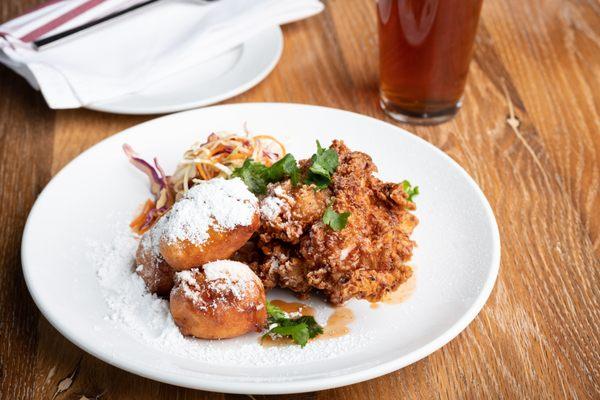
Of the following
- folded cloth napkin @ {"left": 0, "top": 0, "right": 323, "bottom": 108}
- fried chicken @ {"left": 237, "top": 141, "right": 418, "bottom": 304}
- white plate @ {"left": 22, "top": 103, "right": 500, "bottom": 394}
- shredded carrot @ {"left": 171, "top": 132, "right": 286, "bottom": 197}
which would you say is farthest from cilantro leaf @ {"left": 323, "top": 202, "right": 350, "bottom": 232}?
folded cloth napkin @ {"left": 0, "top": 0, "right": 323, "bottom": 108}

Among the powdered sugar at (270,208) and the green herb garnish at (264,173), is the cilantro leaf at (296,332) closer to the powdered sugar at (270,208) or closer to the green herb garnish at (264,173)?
the powdered sugar at (270,208)

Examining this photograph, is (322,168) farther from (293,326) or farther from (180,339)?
(180,339)

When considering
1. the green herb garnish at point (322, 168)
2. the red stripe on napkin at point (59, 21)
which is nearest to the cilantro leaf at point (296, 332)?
the green herb garnish at point (322, 168)

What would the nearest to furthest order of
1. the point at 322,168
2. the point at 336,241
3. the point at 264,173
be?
the point at 336,241 → the point at 322,168 → the point at 264,173

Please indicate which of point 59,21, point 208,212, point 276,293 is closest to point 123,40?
point 59,21

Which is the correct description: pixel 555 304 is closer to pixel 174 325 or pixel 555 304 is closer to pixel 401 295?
pixel 401 295

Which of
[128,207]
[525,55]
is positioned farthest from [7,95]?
[525,55]

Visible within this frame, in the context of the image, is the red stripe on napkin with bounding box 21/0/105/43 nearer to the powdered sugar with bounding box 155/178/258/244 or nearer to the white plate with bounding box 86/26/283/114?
the white plate with bounding box 86/26/283/114
